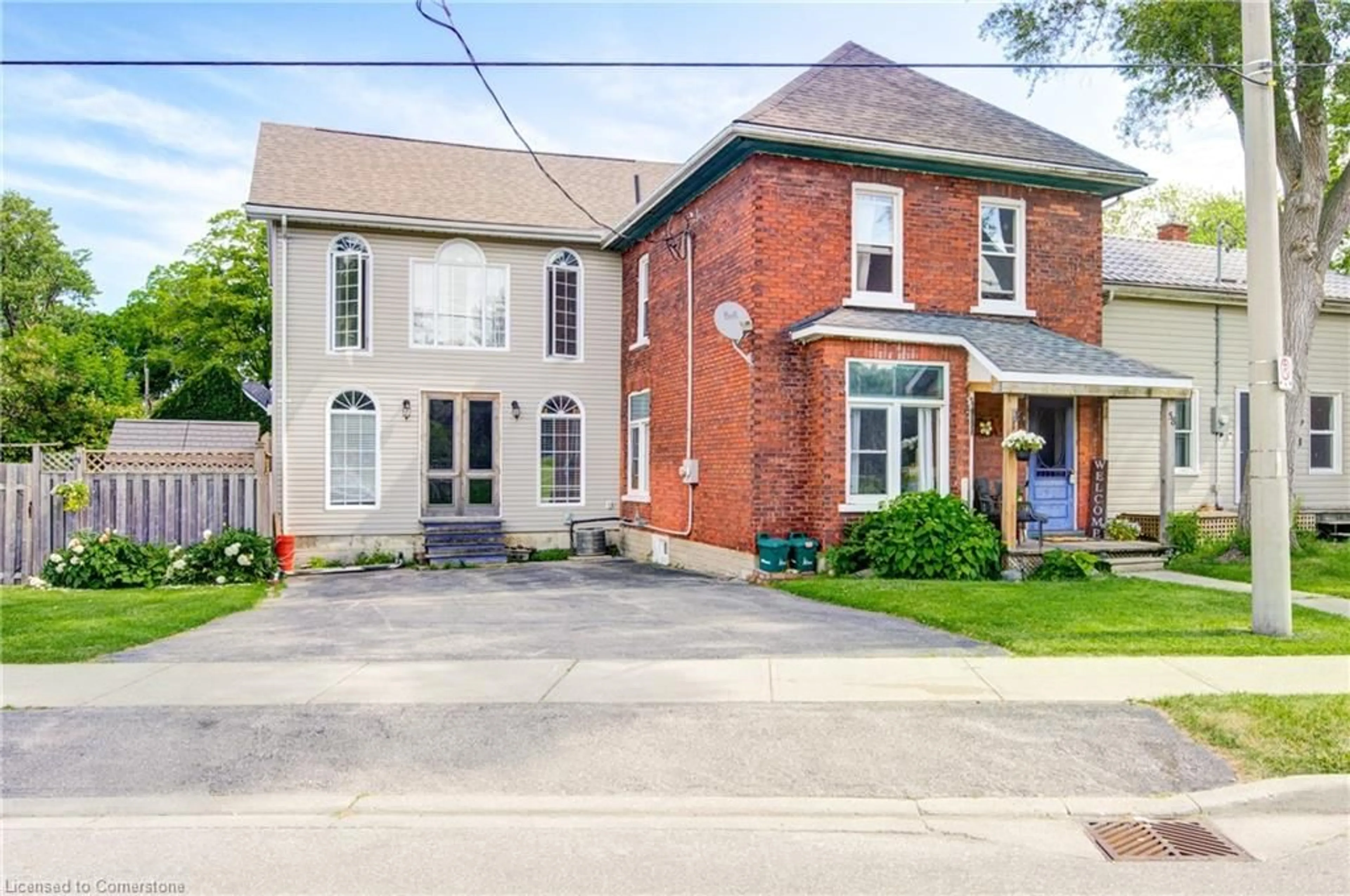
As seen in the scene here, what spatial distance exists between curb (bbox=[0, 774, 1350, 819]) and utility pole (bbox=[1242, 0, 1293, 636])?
12.3ft

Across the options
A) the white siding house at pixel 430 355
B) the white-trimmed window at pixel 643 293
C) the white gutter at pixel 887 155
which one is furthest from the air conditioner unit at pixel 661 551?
the white gutter at pixel 887 155

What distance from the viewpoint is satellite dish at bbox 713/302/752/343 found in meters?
13.4

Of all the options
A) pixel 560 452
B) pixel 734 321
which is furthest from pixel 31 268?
pixel 734 321

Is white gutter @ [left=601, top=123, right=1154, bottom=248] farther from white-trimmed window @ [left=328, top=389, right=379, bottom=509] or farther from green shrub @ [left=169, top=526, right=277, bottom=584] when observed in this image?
green shrub @ [left=169, top=526, right=277, bottom=584]

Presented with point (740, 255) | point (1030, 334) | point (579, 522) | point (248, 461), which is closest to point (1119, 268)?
point (1030, 334)

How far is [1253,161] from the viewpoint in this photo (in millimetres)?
8766

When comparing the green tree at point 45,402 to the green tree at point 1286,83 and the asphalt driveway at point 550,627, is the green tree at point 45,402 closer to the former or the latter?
the asphalt driveway at point 550,627

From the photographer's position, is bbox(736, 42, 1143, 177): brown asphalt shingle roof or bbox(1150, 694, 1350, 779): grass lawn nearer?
bbox(1150, 694, 1350, 779): grass lawn

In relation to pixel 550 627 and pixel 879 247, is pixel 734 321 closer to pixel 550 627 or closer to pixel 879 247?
pixel 879 247

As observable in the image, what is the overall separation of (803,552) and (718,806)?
27.5 ft

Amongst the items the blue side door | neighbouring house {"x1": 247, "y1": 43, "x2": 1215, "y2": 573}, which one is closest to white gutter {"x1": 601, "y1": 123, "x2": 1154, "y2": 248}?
neighbouring house {"x1": 247, "y1": 43, "x2": 1215, "y2": 573}

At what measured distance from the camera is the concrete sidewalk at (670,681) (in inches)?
263

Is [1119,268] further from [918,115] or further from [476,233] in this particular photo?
[476,233]

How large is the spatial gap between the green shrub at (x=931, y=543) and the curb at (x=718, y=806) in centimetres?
728
